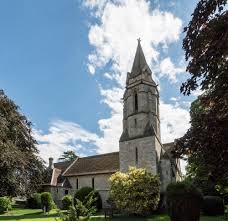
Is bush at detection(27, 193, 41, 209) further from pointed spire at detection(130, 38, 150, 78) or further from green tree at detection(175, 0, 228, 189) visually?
green tree at detection(175, 0, 228, 189)

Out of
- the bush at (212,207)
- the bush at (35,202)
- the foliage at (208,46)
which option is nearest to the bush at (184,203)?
the bush at (212,207)

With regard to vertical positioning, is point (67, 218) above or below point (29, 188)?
below

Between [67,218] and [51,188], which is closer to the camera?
[67,218]

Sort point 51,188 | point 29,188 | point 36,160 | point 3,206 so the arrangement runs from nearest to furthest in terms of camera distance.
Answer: point 29,188 → point 36,160 → point 3,206 → point 51,188

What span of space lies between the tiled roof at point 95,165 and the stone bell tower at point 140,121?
4286 millimetres

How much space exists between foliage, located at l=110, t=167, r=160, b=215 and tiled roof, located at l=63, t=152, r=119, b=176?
1036 centimetres

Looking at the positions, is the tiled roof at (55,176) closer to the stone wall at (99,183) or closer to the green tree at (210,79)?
the stone wall at (99,183)

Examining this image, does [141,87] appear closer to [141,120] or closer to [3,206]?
[141,120]

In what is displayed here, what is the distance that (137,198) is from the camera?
26.1 metres

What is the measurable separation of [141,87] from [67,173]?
17191mm

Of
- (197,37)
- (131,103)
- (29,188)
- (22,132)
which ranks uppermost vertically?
(131,103)

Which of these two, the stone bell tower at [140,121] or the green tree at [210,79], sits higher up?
the stone bell tower at [140,121]

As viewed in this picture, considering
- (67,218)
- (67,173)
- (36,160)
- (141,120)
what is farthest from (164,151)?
(67,218)

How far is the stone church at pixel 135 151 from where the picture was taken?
33.2 m
